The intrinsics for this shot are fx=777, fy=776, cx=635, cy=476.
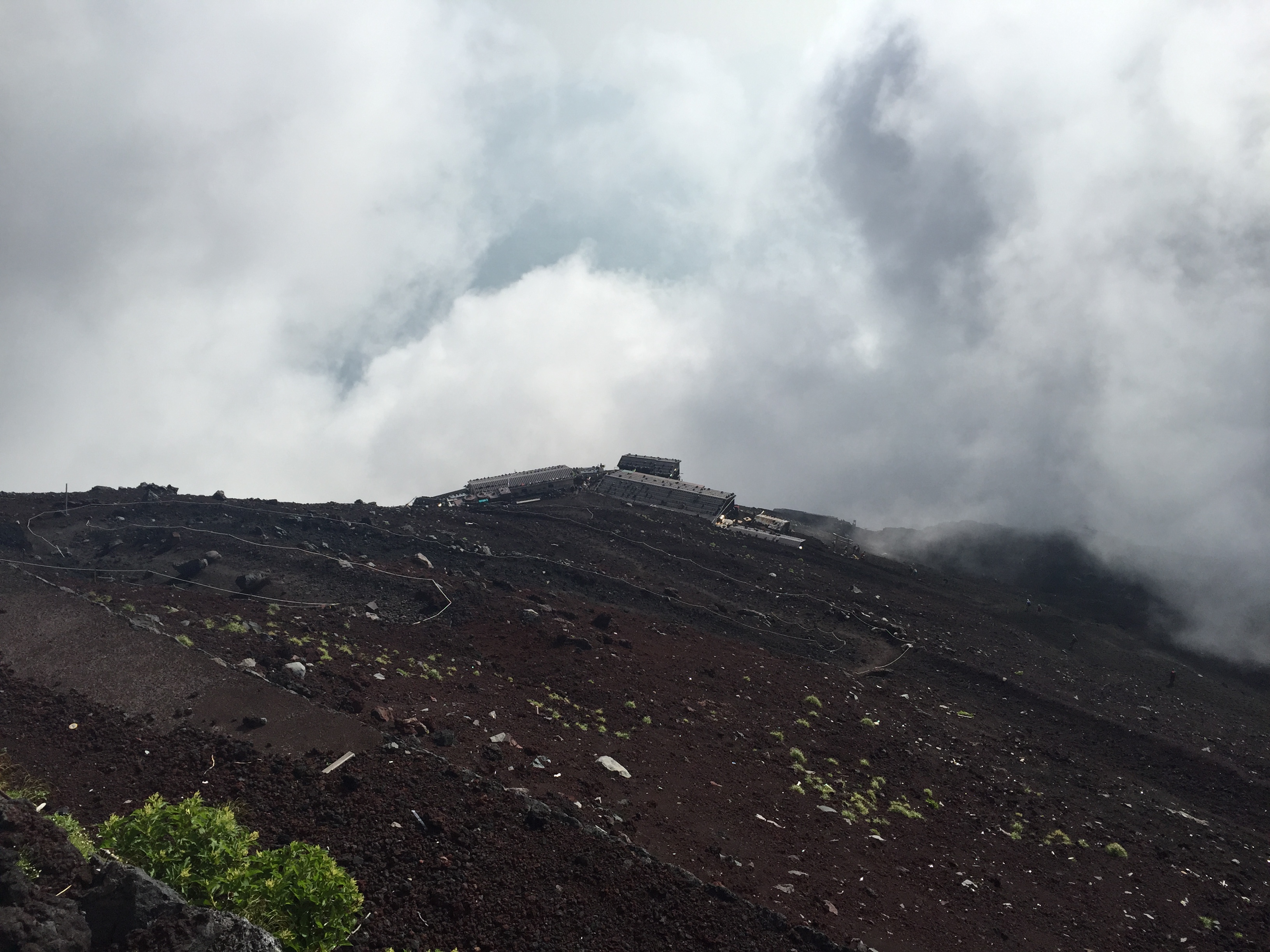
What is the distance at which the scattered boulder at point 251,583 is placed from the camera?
31.5 meters

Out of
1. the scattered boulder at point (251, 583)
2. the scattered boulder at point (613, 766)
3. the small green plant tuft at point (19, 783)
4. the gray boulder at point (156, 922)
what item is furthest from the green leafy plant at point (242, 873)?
the scattered boulder at point (251, 583)

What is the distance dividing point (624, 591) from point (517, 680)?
520 inches

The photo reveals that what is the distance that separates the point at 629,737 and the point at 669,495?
4106 cm

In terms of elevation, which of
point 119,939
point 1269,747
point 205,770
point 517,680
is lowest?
point 119,939

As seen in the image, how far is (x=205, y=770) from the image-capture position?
53.6 feet

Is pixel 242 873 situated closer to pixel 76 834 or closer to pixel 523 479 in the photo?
pixel 76 834

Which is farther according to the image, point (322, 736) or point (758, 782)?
point (758, 782)

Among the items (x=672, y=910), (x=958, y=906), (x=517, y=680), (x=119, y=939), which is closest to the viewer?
(x=119, y=939)

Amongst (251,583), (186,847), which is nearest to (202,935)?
(186,847)

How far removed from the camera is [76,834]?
1216 cm

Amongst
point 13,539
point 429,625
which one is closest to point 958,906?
point 429,625

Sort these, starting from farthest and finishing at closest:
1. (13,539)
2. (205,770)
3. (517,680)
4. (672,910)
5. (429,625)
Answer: (13,539), (429,625), (517,680), (205,770), (672,910)

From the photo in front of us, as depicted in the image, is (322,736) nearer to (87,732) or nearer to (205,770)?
(205,770)

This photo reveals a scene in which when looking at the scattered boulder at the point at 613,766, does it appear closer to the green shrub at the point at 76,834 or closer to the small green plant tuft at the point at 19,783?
the green shrub at the point at 76,834
